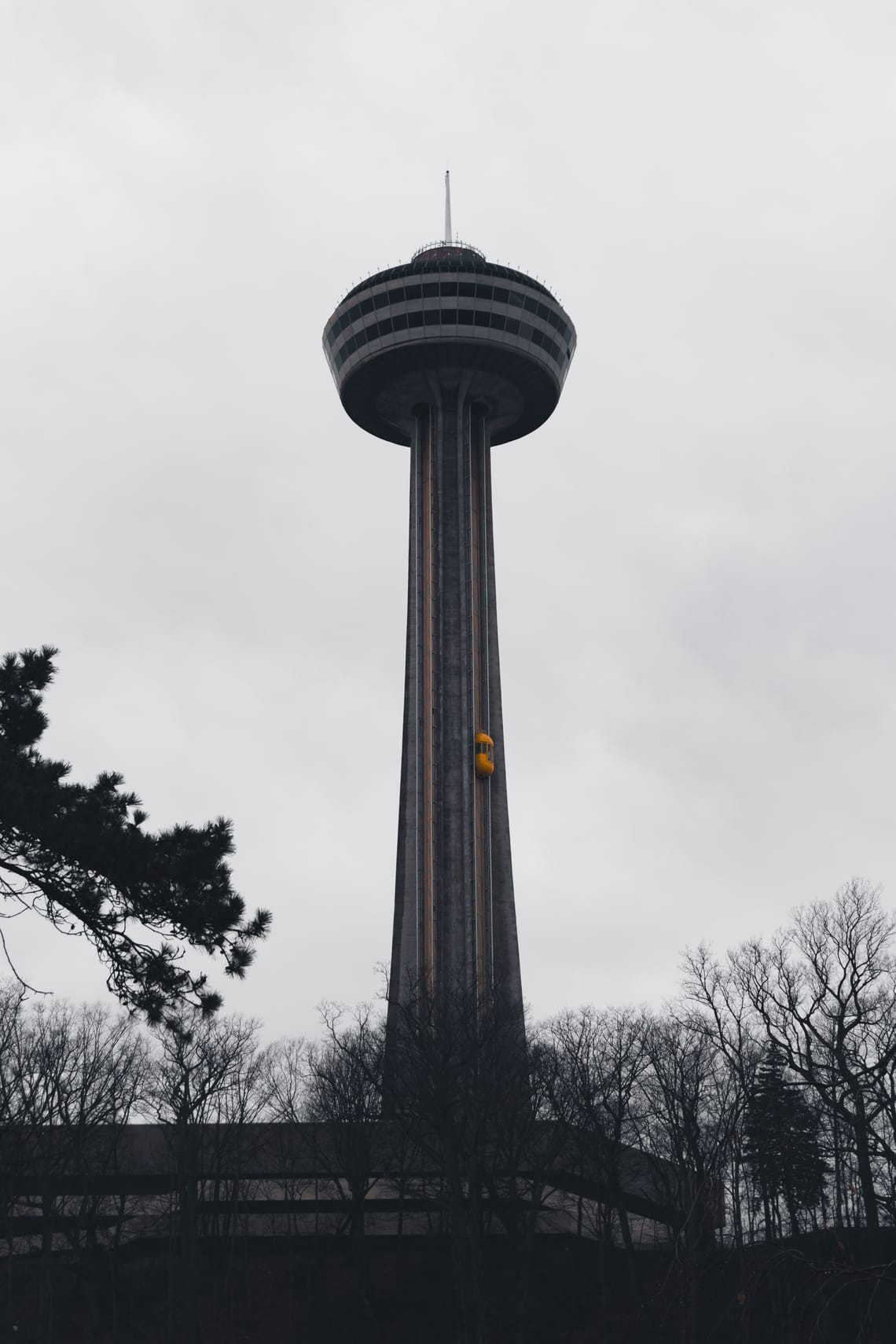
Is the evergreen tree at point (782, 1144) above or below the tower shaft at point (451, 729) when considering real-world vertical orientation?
below

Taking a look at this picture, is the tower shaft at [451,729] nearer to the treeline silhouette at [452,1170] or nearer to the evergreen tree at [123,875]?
the treeline silhouette at [452,1170]

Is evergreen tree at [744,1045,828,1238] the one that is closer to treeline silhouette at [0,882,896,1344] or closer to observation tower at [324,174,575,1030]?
treeline silhouette at [0,882,896,1344]

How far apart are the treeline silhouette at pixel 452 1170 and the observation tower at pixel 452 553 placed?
25601 millimetres

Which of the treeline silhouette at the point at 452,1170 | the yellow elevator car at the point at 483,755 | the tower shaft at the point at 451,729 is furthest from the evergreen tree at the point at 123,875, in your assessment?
the yellow elevator car at the point at 483,755

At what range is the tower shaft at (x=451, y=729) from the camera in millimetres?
100312

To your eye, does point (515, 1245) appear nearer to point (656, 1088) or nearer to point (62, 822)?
point (656, 1088)

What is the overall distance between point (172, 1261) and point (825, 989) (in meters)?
35.6

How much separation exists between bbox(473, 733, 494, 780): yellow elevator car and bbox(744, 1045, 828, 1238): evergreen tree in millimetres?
44688

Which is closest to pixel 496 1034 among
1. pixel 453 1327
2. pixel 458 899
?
pixel 453 1327

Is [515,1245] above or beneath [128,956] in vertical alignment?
beneath

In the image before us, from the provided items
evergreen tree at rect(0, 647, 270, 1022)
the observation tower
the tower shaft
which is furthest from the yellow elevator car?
evergreen tree at rect(0, 647, 270, 1022)

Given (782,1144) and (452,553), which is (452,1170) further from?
(452,553)

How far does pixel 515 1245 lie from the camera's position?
56.1 meters

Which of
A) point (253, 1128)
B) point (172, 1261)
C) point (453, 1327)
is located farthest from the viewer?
point (253, 1128)
